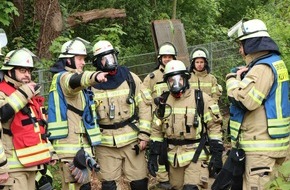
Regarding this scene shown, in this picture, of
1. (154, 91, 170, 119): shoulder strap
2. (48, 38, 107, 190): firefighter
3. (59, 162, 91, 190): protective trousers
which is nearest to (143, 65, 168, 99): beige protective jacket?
(154, 91, 170, 119): shoulder strap

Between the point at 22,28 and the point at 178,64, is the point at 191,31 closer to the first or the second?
the point at 22,28

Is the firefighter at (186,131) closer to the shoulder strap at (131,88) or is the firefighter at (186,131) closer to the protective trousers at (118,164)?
the protective trousers at (118,164)

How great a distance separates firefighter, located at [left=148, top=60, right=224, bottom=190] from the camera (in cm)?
631

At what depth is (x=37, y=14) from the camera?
431 inches

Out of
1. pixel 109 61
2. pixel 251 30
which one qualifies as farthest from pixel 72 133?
pixel 251 30

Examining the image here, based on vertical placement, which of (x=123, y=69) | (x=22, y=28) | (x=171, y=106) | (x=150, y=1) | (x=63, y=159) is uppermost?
(x=150, y=1)

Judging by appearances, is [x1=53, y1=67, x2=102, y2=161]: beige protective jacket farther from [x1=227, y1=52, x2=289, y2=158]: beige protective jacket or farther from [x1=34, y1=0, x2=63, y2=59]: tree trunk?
[x1=34, y1=0, x2=63, y2=59]: tree trunk

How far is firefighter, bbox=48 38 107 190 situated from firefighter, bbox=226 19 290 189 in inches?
74.4

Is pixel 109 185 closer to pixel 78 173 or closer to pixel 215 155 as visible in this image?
pixel 78 173

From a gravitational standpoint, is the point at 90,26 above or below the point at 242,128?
above

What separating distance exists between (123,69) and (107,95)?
46 cm

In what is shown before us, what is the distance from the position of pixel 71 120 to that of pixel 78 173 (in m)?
0.65

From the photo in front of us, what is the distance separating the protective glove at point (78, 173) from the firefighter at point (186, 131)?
101 cm

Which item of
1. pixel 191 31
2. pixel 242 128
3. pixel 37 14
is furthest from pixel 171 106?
pixel 191 31
